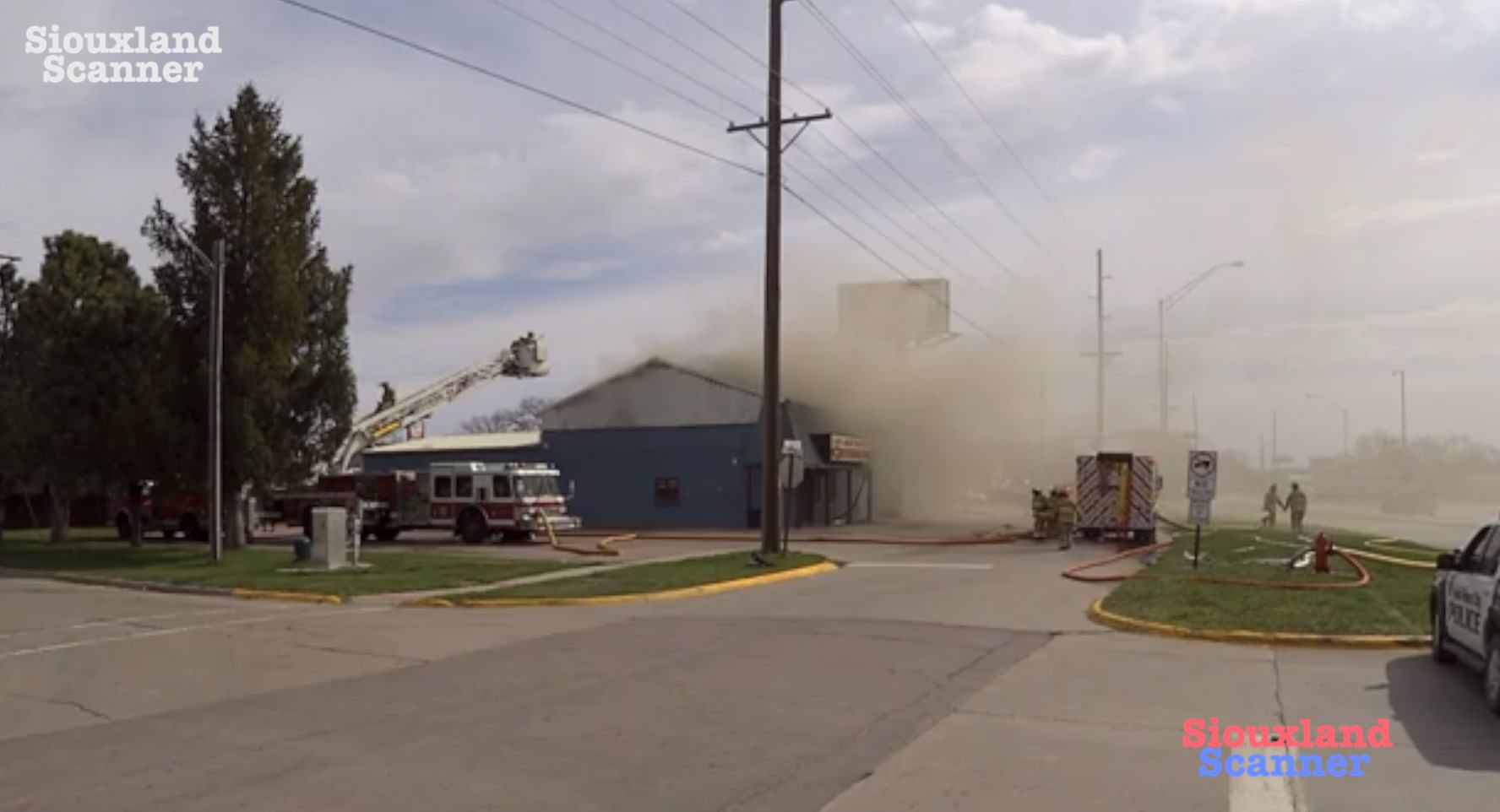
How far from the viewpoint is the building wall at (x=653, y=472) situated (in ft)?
149

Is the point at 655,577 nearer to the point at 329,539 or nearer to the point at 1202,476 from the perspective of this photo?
the point at 329,539

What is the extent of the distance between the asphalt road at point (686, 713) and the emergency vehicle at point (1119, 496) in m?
18.2

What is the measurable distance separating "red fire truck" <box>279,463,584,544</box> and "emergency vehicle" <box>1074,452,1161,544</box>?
1459 cm

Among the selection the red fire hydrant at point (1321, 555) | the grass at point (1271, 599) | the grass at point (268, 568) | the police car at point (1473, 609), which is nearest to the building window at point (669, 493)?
the grass at point (268, 568)

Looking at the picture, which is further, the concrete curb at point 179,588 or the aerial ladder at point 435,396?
the aerial ladder at point 435,396

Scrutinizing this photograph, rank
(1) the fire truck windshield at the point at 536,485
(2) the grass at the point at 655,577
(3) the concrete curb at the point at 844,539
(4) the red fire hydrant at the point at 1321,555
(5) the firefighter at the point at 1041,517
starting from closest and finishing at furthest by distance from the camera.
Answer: (2) the grass at the point at 655,577 < (4) the red fire hydrant at the point at 1321,555 < (3) the concrete curb at the point at 844,539 < (5) the firefighter at the point at 1041,517 < (1) the fire truck windshield at the point at 536,485

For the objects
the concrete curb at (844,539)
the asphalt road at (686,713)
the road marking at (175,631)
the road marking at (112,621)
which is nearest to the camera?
the asphalt road at (686,713)

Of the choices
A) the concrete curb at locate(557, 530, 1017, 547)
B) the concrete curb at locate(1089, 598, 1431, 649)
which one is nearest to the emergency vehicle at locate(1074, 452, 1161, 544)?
the concrete curb at locate(557, 530, 1017, 547)

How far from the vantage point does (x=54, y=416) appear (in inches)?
1174

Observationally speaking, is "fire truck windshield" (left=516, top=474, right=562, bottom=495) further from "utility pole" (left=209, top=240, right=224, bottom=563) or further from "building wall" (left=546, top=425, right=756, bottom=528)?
"utility pole" (left=209, top=240, right=224, bottom=563)

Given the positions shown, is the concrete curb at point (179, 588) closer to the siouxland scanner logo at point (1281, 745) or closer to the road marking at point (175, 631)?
the road marking at point (175, 631)

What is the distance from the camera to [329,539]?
25.2 m

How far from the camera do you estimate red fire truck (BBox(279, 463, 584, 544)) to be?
36219mm

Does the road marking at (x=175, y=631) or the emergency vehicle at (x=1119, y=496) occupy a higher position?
the emergency vehicle at (x=1119, y=496)
